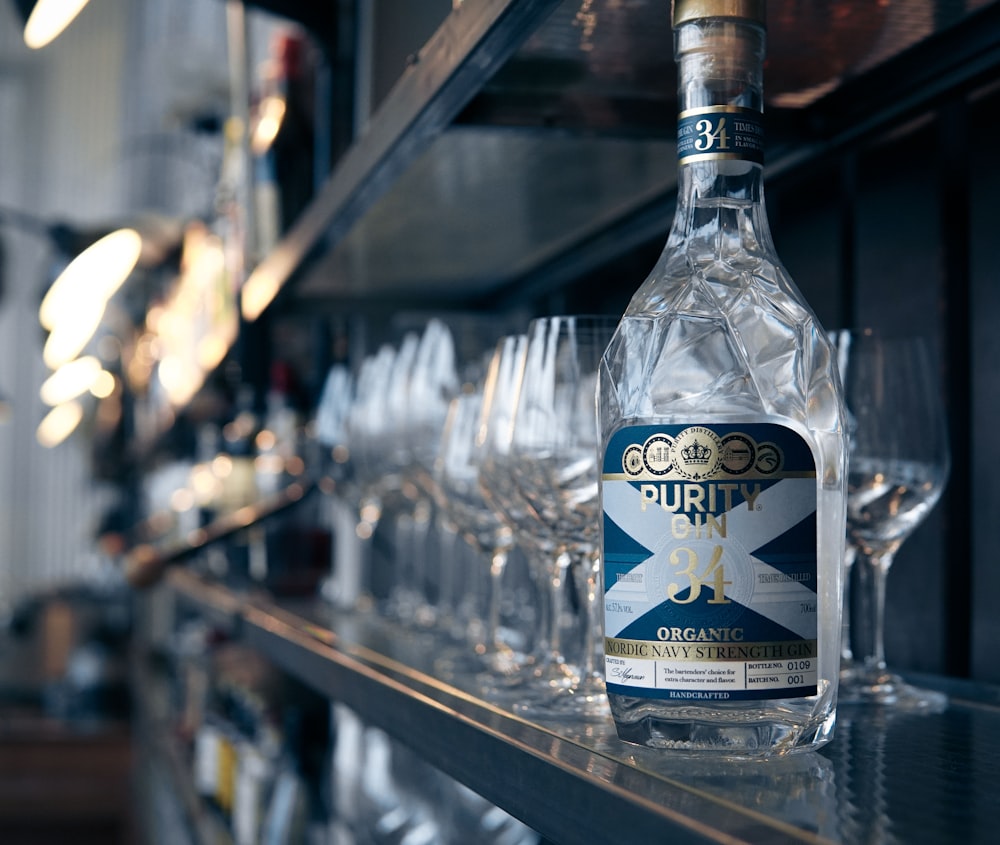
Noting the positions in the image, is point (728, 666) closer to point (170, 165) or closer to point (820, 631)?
point (820, 631)

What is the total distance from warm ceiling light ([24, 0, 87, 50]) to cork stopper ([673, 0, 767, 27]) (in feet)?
3.32

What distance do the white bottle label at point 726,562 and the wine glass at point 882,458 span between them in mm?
217

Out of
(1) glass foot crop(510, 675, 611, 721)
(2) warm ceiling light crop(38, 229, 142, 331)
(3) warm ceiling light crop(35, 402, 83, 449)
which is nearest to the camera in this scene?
(1) glass foot crop(510, 675, 611, 721)

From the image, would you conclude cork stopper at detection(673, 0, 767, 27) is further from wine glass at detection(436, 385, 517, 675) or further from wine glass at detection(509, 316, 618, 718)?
wine glass at detection(436, 385, 517, 675)

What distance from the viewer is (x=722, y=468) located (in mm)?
509

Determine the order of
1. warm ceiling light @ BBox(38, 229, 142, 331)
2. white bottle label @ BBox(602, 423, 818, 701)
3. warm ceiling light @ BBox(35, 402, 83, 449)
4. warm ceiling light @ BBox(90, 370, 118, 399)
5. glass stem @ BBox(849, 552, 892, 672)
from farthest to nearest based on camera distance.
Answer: warm ceiling light @ BBox(35, 402, 83, 449) < warm ceiling light @ BBox(90, 370, 118, 399) < warm ceiling light @ BBox(38, 229, 142, 331) < glass stem @ BBox(849, 552, 892, 672) < white bottle label @ BBox(602, 423, 818, 701)

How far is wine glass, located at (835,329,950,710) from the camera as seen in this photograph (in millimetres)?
732

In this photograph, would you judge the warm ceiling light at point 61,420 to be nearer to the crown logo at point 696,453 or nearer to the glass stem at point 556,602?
the glass stem at point 556,602

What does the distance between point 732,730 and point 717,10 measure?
0.31 m

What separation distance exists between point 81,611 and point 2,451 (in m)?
Answer: 2.56

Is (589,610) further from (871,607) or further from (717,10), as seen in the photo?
(717,10)

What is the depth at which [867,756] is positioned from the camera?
1.74 feet

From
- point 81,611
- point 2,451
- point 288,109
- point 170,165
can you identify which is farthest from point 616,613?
point 2,451

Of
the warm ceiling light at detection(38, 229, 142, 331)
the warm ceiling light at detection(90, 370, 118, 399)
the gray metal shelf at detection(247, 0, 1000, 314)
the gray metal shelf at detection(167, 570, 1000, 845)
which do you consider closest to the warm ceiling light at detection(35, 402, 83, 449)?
the warm ceiling light at detection(90, 370, 118, 399)
